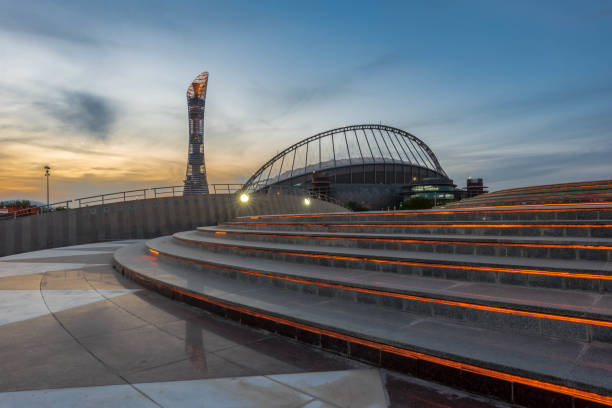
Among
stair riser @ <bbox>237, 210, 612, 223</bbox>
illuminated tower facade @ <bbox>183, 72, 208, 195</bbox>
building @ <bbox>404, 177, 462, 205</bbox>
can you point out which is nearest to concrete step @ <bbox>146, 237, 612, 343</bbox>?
stair riser @ <bbox>237, 210, 612, 223</bbox>

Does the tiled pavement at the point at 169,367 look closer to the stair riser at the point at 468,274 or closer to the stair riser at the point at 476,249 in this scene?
the stair riser at the point at 468,274

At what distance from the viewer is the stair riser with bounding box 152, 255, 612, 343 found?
3.52 meters

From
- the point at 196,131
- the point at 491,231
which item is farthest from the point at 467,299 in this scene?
the point at 196,131

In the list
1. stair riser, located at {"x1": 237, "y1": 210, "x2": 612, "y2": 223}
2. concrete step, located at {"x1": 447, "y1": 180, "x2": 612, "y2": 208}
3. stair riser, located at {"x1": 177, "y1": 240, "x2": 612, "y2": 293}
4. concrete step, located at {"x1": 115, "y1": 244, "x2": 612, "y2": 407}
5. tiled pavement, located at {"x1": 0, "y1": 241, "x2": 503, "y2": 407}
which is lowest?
tiled pavement, located at {"x1": 0, "y1": 241, "x2": 503, "y2": 407}

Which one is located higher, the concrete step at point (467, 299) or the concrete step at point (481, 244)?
the concrete step at point (481, 244)

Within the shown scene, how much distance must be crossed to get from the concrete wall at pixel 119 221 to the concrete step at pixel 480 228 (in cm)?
1406

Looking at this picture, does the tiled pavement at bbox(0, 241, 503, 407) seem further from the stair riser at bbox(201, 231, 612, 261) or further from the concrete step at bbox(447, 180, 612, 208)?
the concrete step at bbox(447, 180, 612, 208)

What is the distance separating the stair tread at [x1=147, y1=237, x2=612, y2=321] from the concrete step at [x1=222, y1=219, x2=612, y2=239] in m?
2.09

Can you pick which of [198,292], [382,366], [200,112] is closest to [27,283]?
[198,292]

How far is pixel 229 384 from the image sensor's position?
3.39m

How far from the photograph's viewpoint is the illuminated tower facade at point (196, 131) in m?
118

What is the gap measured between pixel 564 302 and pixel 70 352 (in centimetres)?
547

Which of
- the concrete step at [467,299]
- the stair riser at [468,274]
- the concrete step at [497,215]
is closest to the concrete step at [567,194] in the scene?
the concrete step at [497,215]

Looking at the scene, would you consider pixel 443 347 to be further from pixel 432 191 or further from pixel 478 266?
pixel 432 191
